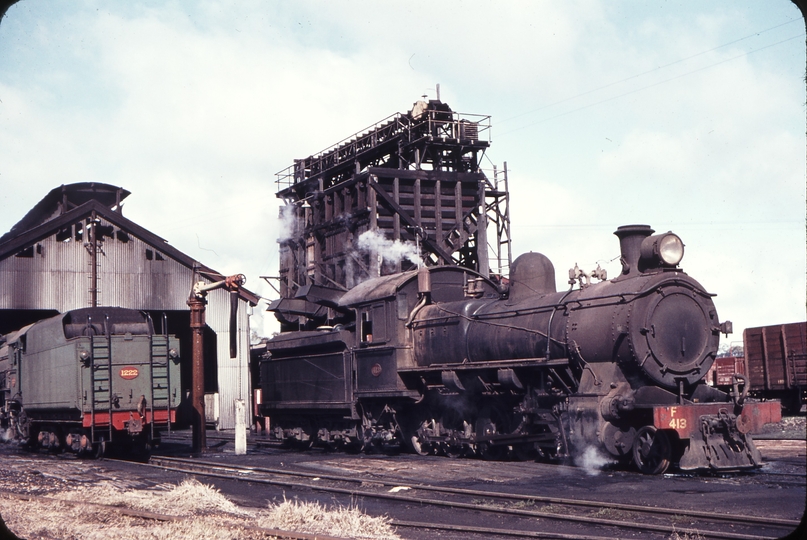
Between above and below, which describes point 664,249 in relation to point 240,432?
above

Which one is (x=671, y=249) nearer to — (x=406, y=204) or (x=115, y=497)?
(x=115, y=497)

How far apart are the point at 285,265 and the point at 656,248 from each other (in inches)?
1239

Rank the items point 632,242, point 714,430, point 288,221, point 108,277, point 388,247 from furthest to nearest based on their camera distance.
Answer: point 288,221 → point 388,247 → point 108,277 → point 632,242 → point 714,430

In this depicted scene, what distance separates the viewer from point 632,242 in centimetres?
1431

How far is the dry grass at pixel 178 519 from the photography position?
29.5 feet

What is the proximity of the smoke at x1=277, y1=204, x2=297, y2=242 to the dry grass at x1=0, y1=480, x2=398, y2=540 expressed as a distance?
30995 millimetres

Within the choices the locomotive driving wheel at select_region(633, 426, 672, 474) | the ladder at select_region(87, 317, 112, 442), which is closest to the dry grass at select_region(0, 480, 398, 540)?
the locomotive driving wheel at select_region(633, 426, 672, 474)

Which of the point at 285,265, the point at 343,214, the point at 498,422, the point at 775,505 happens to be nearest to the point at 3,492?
the point at 498,422

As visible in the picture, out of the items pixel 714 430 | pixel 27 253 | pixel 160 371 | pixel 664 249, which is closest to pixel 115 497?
pixel 160 371

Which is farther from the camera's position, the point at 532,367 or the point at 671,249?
the point at 532,367

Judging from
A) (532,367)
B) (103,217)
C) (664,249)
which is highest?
(103,217)

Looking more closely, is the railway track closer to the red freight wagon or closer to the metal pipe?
the metal pipe

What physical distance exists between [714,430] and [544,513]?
4.75 metres

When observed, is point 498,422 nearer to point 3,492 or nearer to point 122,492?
point 122,492
